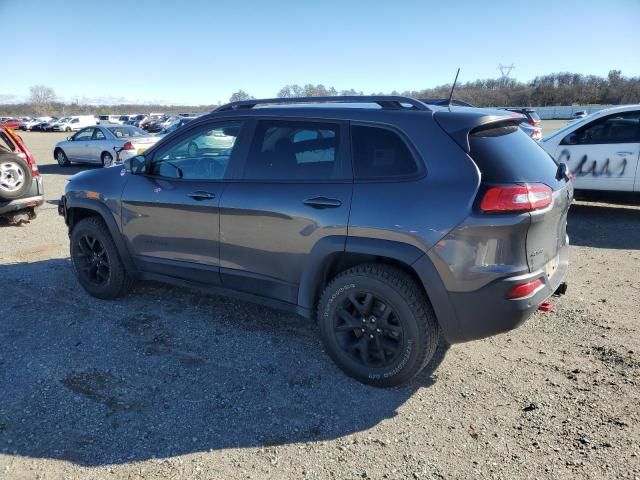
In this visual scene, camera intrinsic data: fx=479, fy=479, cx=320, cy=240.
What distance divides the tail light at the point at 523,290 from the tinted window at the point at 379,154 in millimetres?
891

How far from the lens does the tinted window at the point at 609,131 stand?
7.26 metres

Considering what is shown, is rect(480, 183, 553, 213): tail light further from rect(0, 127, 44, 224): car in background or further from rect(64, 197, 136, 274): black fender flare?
rect(0, 127, 44, 224): car in background

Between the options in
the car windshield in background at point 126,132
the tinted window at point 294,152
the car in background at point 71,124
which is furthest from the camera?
the car in background at point 71,124

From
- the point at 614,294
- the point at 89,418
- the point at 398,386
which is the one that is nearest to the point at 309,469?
the point at 398,386

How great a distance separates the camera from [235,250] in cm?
368

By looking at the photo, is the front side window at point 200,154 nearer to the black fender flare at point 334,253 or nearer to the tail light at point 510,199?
the black fender flare at point 334,253

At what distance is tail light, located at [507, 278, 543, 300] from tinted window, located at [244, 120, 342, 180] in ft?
4.19

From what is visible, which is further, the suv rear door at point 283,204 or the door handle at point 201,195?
the door handle at point 201,195

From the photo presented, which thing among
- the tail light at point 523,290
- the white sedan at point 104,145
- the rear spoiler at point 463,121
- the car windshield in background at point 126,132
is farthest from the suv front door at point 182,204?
the car windshield in background at point 126,132

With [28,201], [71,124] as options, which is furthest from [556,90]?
[28,201]


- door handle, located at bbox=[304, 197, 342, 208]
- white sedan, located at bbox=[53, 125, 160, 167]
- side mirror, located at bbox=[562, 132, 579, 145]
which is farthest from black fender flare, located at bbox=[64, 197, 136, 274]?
white sedan, located at bbox=[53, 125, 160, 167]

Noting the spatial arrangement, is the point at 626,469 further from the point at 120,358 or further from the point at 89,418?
the point at 120,358

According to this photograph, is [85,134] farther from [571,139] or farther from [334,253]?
[334,253]

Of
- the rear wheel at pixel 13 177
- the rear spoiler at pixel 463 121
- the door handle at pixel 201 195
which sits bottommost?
the rear wheel at pixel 13 177
